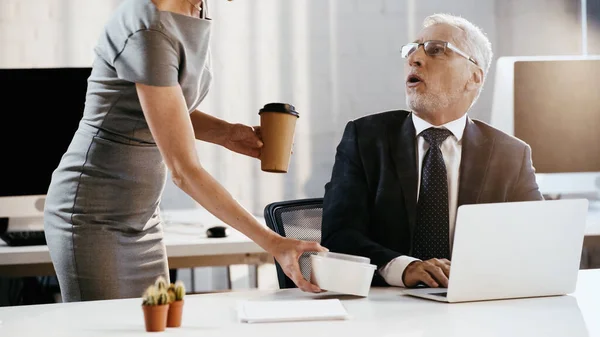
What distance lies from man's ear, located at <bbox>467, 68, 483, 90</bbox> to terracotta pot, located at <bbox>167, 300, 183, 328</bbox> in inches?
50.1

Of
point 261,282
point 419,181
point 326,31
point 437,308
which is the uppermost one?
point 326,31

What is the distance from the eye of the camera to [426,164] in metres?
2.04

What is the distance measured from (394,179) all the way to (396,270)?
0.37 metres

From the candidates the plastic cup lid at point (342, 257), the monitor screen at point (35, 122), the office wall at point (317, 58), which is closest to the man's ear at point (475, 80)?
the plastic cup lid at point (342, 257)

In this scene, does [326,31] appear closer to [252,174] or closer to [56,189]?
[252,174]

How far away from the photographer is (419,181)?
2.04 m

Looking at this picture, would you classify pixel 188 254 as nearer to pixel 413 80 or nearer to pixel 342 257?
pixel 413 80

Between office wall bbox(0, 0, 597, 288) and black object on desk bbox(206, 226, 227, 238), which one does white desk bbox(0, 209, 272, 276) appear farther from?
office wall bbox(0, 0, 597, 288)

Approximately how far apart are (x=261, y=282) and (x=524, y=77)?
1.50m

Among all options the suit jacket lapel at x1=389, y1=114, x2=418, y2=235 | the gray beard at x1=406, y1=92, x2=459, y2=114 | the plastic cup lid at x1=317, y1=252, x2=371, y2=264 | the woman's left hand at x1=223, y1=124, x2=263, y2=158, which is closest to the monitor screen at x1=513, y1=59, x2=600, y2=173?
the gray beard at x1=406, y1=92, x2=459, y2=114

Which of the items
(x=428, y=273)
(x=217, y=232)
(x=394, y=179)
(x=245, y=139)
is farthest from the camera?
(x=217, y=232)

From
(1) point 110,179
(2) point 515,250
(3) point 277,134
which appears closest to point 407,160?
(3) point 277,134

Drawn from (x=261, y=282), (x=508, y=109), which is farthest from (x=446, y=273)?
(x=261, y=282)

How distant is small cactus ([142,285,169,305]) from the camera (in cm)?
120
